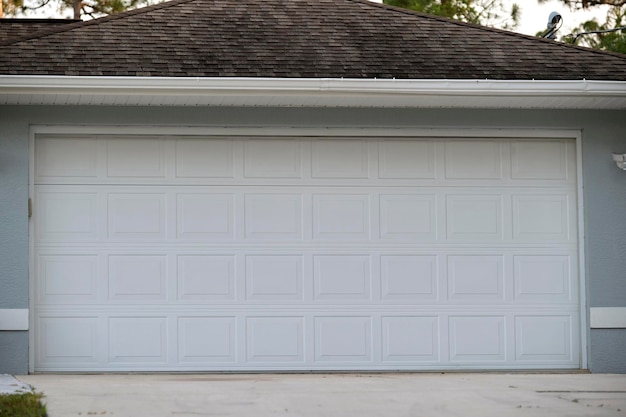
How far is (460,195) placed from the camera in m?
11.4

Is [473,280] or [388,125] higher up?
[388,125]

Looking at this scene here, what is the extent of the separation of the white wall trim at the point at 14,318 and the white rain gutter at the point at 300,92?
6.05 ft

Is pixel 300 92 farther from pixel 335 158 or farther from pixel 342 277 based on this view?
pixel 342 277

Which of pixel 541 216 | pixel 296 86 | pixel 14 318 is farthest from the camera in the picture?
pixel 541 216

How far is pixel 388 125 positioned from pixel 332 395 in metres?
3.10

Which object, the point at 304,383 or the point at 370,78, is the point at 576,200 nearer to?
the point at 370,78

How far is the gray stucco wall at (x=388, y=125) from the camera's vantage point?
426 inches

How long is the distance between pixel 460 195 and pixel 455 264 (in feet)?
2.13

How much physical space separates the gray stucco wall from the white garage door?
196 mm

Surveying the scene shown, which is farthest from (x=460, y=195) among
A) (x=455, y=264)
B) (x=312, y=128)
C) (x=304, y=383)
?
(x=304, y=383)

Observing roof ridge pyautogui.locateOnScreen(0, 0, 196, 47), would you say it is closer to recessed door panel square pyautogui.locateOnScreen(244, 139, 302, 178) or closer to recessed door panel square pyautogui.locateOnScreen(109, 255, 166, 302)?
recessed door panel square pyautogui.locateOnScreen(244, 139, 302, 178)

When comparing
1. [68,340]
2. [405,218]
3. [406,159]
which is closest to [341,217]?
[405,218]

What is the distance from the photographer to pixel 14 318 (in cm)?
1078

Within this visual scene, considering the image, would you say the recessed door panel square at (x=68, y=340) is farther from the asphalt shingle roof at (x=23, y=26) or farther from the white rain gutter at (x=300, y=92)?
the asphalt shingle roof at (x=23, y=26)
